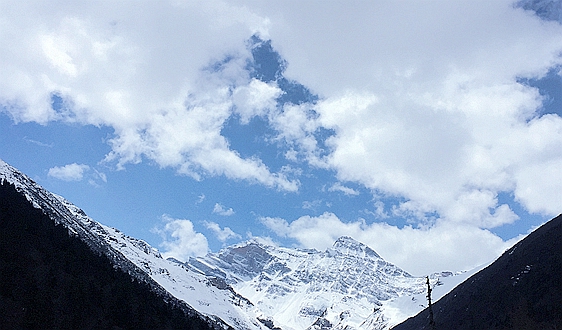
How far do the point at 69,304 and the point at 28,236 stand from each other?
93.8ft

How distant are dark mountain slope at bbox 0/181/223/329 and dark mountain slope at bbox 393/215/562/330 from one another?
297 ft

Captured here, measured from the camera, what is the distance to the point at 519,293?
141 m

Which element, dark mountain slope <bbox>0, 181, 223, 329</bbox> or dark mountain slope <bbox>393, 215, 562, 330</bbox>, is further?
dark mountain slope <bbox>393, 215, 562, 330</bbox>

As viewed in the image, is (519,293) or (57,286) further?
(519,293)

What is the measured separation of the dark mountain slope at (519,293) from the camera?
12525 cm

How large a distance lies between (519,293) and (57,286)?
127m

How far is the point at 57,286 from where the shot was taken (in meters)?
95.2

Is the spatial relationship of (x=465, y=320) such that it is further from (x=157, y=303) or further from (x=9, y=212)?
(x=9, y=212)

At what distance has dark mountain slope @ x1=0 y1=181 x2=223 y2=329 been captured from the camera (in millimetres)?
80125

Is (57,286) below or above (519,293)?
below

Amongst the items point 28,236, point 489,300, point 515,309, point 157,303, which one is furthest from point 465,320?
point 28,236

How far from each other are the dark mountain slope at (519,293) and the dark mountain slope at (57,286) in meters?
90.5

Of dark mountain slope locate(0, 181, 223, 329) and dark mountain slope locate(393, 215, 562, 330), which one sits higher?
dark mountain slope locate(393, 215, 562, 330)

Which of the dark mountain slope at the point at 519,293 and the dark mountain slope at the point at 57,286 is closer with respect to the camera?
the dark mountain slope at the point at 57,286
